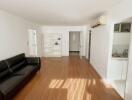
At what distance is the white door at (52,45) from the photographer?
27.5ft

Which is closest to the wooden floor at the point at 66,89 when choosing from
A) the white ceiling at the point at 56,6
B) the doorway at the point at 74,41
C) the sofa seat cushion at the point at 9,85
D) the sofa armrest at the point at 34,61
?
the sofa seat cushion at the point at 9,85

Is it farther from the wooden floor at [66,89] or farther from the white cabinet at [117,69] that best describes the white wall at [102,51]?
the wooden floor at [66,89]

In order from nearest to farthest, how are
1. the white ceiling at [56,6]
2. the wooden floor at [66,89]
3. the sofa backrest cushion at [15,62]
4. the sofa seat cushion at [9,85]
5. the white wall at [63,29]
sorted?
the sofa seat cushion at [9,85]
the white ceiling at [56,6]
the wooden floor at [66,89]
the sofa backrest cushion at [15,62]
the white wall at [63,29]

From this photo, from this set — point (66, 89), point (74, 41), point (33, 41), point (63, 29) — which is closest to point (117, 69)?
point (66, 89)

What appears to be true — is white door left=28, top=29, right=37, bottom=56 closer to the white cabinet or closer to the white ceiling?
the white ceiling

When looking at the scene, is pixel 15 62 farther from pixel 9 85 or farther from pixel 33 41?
pixel 33 41

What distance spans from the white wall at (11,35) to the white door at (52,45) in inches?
124

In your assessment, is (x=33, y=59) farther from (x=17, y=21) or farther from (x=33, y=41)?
(x=33, y=41)

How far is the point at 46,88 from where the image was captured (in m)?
3.38

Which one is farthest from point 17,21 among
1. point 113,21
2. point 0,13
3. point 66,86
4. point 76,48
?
point 76,48

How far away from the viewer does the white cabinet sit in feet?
12.3

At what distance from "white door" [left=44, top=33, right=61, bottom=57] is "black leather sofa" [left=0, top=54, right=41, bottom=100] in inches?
151

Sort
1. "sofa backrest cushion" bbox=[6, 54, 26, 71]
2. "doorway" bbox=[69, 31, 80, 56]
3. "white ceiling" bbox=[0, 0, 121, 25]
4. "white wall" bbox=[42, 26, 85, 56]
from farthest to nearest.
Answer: "doorway" bbox=[69, 31, 80, 56] → "white wall" bbox=[42, 26, 85, 56] → "sofa backrest cushion" bbox=[6, 54, 26, 71] → "white ceiling" bbox=[0, 0, 121, 25]

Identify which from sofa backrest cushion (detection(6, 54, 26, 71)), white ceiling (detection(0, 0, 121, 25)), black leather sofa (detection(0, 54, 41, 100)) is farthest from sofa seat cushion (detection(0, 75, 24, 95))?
white ceiling (detection(0, 0, 121, 25))
